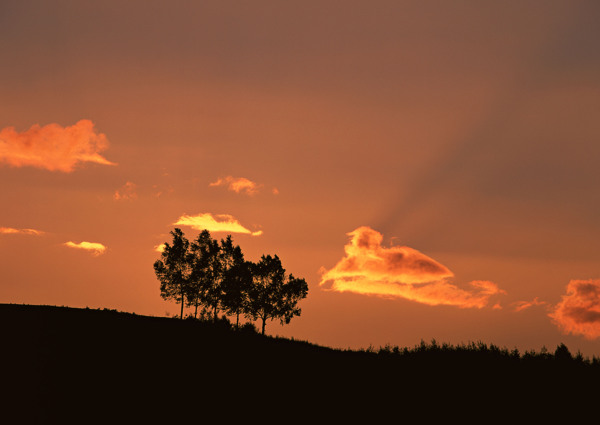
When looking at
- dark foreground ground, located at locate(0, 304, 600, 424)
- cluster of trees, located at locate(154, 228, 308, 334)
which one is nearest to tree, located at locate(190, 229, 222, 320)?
cluster of trees, located at locate(154, 228, 308, 334)

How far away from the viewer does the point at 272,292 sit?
72250mm

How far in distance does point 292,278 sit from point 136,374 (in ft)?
146

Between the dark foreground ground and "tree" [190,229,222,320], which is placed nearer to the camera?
the dark foreground ground

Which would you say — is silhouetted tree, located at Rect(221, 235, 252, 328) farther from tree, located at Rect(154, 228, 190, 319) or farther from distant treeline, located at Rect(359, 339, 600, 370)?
distant treeline, located at Rect(359, 339, 600, 370)

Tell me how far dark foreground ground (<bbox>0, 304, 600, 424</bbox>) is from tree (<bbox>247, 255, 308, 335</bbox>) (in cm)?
3329

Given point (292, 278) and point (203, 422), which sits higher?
point (292, 278)

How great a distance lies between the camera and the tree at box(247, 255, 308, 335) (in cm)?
7194

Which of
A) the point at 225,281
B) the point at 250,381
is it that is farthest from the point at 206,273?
the point at 250,381

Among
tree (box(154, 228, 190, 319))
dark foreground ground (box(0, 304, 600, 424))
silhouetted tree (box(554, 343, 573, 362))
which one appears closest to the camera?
dark foreground ground (box(0, 304, 600, 424))

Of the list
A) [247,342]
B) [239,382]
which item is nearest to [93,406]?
[239,382]

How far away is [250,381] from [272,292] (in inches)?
1648

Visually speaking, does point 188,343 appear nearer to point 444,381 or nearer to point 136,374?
point 136,374

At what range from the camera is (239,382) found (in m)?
30.0

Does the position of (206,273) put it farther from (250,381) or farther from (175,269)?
(250,381)
